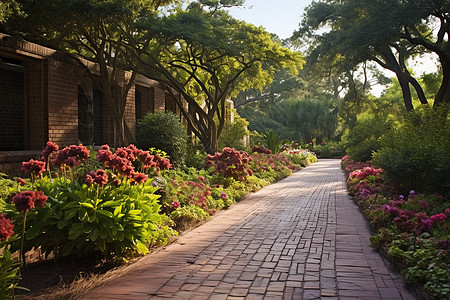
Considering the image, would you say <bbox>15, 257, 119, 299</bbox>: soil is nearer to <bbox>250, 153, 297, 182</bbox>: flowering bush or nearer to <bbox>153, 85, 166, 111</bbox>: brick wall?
<bbox>250, 153, 297, 182</bbox>: flowering bush

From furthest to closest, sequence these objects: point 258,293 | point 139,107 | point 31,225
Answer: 1. point 139,107
2. point 31,225
3. point 258,293

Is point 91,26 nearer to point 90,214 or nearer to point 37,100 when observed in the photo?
point 37,100

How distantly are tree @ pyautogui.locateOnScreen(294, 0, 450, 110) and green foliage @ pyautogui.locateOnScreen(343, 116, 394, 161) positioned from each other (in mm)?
1870

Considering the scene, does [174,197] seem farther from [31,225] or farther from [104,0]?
[104,0]

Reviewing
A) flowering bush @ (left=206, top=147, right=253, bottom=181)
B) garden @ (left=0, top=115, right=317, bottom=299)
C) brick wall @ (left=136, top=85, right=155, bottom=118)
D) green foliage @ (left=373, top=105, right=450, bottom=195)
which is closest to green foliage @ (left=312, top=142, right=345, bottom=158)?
brick wall @ (left=136, top=85, right=155, bottom=118)

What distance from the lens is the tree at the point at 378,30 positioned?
15344 millimetres

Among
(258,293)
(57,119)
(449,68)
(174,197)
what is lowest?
(258,293)

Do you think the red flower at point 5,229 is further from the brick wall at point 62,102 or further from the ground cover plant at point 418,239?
the brick wall at point 62,102

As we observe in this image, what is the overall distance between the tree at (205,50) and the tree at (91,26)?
0.73 meters

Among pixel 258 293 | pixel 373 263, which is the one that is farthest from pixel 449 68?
pixel 258 293

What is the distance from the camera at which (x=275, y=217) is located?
7.30 meters

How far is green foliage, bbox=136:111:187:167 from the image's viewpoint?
11469mm

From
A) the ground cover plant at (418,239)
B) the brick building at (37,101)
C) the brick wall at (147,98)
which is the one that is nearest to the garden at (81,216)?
the ground cover plant at (418,239)

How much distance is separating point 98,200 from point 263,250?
7.04 ft
